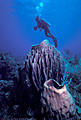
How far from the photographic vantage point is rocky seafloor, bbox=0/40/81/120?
6.17ft

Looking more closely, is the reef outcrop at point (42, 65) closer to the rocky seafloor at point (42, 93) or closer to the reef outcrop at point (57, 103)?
the rocky seafloor at point (42, 93)

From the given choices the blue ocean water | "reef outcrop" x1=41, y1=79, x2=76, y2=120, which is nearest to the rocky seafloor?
"reef outcrop" x1=41, y1=79, x2=76, y2=120

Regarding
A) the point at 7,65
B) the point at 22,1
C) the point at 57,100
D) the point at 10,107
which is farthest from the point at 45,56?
the point at 22,1

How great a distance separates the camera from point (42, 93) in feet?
6.59

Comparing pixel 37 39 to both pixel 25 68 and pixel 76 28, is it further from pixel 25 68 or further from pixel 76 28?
pixel 25 68

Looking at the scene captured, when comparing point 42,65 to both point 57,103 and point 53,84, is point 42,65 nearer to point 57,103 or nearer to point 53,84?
point 53,84

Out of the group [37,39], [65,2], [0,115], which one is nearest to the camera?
[0,115]

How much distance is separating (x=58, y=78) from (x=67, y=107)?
97cm

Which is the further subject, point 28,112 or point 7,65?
point 7,65

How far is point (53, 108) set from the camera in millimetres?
1872

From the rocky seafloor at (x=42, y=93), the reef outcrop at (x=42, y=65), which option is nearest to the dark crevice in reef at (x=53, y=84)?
the rocky seafloor at (x=42, y=93)

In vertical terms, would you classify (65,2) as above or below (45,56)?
above

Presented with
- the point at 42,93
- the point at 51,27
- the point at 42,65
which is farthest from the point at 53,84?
the point at 51,27

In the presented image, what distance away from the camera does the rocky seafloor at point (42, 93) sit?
6.17 feet
